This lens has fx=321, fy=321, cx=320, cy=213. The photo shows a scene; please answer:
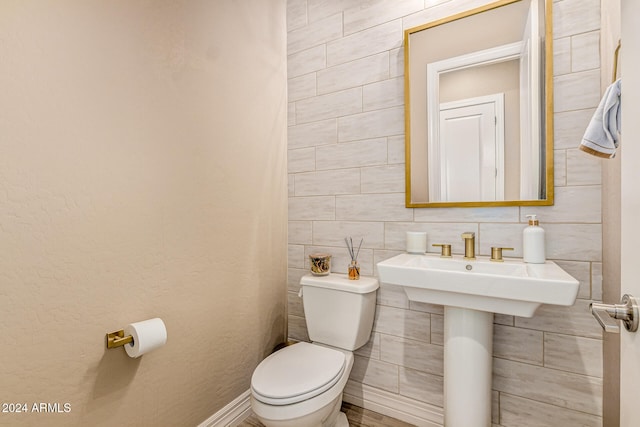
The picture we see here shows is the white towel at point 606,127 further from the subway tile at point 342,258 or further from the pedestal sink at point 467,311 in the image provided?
the subway tile at point 342,258

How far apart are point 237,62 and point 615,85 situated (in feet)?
5.14

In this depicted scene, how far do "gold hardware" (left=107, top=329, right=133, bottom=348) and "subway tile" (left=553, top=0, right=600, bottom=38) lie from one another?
2.09 meters

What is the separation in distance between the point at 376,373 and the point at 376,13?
1.98 m

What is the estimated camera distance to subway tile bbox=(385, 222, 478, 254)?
156cm

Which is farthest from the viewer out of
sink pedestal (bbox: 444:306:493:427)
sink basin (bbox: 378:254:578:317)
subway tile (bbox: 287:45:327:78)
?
subway tile (bbox: 287:45:327:78)

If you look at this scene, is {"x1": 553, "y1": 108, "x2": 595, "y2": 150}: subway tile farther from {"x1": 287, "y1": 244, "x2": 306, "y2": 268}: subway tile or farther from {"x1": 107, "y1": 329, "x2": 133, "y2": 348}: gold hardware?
{"x1": 107, "y1": 329, "x2": 133, "y2": 348}: gold hardware

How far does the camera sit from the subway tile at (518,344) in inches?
54.4

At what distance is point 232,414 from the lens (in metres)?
1.65

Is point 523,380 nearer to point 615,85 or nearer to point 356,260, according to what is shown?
point 356,260

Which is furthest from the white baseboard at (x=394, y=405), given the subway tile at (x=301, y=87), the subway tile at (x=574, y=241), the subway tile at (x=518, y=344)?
the subway tile at (x=301, y=87)

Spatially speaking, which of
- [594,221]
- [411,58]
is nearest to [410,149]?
[411,58]

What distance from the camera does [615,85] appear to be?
0.87m

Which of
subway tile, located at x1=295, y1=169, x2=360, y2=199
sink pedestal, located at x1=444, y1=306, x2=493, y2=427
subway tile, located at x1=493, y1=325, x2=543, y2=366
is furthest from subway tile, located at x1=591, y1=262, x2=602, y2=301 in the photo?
subway tile, located at x1=295, y1=169, x2=360, y2=199

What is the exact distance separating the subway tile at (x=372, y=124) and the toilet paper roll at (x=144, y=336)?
51.9 inches
